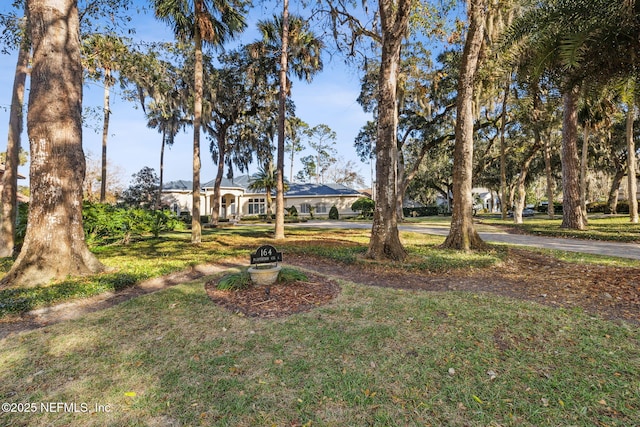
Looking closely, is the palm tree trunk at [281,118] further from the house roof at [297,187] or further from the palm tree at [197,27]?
the house roof at [297,187]

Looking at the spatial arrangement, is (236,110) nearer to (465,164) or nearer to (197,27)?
(197,27)

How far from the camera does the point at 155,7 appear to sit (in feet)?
37.7

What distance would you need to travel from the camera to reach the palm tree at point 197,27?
37.8 feet

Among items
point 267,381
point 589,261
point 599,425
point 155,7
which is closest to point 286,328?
point 267,381

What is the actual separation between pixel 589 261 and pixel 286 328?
7.94 m

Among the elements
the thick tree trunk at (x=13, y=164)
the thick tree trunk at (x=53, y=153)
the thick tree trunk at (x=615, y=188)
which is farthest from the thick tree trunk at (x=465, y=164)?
the thick tree trunk at (x=615, y=188)

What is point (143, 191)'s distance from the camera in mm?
31422

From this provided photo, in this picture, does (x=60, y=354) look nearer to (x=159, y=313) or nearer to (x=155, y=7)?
(x=159, y=313)

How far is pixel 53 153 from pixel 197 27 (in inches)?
324

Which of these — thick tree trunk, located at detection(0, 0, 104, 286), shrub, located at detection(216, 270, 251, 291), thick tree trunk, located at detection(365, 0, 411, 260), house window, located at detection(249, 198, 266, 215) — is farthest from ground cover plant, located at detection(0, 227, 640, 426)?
house window, located at detection(249, 198, 266, 215)

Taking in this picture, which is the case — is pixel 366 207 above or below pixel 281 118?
below

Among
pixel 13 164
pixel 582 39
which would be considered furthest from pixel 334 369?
pixel 13 164

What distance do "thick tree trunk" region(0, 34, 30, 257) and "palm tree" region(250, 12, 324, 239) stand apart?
8.37 m

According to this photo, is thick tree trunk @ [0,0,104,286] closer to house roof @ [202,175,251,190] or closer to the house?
house roof @ [202,175,251,190]
